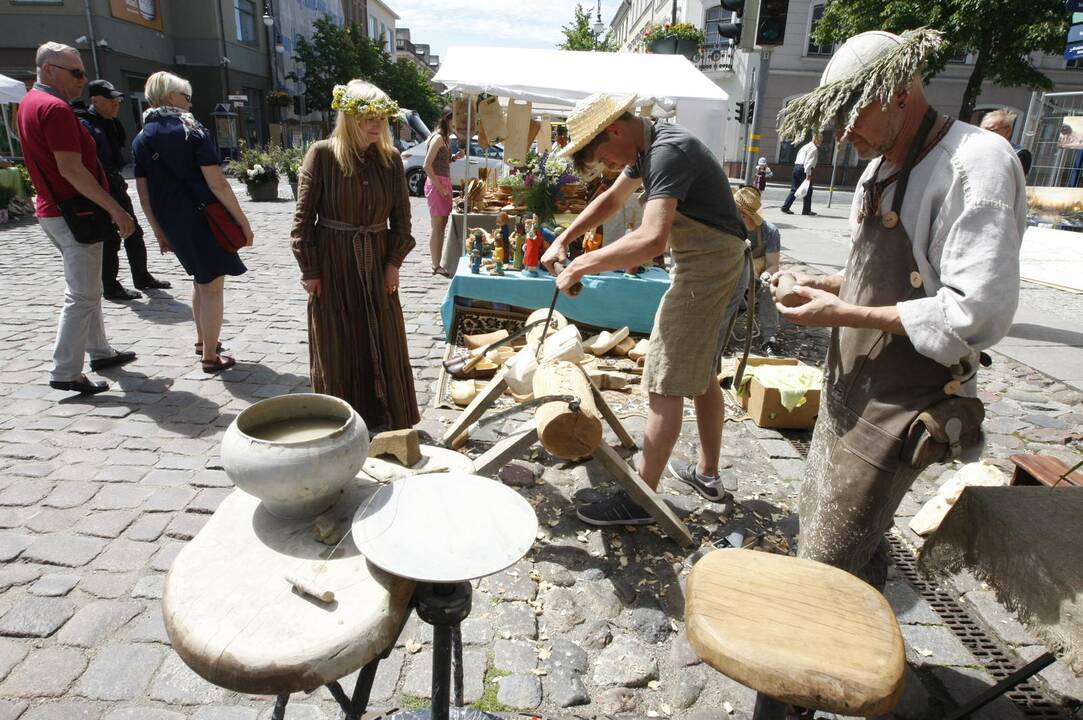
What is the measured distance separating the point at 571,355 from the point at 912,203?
280 cm

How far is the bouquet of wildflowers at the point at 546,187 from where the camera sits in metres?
6.46

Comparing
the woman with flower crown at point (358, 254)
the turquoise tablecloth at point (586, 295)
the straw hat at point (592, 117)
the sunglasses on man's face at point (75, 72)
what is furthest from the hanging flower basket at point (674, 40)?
the straw hat at point (592, 117)

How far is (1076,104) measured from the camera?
11102mm

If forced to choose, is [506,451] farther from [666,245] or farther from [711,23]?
Answer: [711,23]

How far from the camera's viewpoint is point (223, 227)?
174 inches

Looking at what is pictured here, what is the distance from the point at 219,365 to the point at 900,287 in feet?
14.9

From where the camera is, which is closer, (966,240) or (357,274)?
(966,240)

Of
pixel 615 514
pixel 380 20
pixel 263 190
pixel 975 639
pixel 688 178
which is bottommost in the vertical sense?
pixel 975 639

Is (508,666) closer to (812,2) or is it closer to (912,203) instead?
(912,203)

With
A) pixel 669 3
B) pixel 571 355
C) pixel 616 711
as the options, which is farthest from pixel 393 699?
pixel 669 3

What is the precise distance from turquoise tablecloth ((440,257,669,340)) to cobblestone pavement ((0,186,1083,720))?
980 millimetres

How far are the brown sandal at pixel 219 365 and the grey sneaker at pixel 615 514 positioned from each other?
312cm

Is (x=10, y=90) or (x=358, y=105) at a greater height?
(x=10, y=90)

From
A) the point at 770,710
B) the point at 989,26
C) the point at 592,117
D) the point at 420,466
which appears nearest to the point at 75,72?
the point at 592,117
